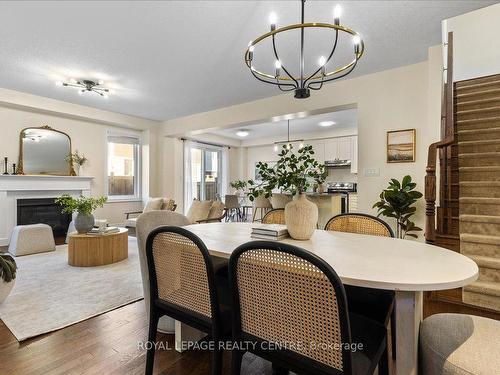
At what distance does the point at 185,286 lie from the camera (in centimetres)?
123

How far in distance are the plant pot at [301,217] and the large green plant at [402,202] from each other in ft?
7.24

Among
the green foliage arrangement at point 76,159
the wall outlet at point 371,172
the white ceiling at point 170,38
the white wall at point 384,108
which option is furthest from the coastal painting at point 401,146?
the green foliage arrangement at point 76,159

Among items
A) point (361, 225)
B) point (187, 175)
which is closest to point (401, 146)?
point (361, 225)

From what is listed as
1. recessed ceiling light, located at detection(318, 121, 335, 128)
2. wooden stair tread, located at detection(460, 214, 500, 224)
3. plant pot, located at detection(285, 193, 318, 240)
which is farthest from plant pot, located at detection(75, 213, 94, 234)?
recessed ceiling light, located at detection(318, 121, 335, 128)

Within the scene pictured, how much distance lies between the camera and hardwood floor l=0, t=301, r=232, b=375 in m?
1.50

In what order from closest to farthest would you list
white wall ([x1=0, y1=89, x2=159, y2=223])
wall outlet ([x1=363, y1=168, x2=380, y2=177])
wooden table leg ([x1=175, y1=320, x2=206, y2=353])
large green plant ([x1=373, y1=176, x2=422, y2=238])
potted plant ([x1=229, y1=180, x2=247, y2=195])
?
wooden table leg ([x1=175, y1=320, x2=206, y2=353]), potted plant ([x1=229, y1=180, x2=247, y2=195]), large green plant ([x1=373, y1=176, x2=422, y2=238]), wall outlet ([x1=363, y1=168, x2=380, y2=177]), white wall ([x1=0, y1=89, x2=159, y2=223])

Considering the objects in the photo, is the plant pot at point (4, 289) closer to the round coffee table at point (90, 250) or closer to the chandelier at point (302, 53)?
the round coffee table at point (90, 250)

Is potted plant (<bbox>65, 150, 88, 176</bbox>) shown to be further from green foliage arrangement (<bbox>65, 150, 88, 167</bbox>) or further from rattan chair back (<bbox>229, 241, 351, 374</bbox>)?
rattan chair back (<bbox>229, 241, 351, 374</bbox>)

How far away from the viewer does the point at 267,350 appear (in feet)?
3.16

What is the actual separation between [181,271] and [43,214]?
203 inches

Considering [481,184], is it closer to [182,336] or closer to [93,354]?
[182,336]

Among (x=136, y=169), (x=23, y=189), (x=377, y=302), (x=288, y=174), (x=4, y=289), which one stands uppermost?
(x=136, y=169)

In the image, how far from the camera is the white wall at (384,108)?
3311 millimetres

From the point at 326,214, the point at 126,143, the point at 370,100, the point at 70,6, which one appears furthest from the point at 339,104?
the point at 126,143
